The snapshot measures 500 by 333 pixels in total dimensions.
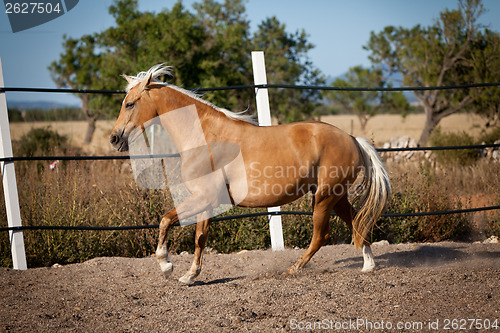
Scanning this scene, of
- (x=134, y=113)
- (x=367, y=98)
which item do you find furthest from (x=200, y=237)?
(x=367, y=98)

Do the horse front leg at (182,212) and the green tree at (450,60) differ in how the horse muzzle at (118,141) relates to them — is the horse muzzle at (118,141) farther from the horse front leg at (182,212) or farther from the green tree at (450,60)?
the green tree at (450,60)

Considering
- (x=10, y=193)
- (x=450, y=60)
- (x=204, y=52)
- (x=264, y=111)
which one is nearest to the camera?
(x=10, y=193)

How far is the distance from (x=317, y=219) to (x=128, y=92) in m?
2.01

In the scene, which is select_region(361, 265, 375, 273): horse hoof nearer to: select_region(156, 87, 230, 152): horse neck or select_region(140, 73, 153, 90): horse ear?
select_region(156, 87, 230, 152): horse neck

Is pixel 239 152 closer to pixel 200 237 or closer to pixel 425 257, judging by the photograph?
pixel 200 237

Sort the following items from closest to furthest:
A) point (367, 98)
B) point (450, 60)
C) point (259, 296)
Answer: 1. point (259, 296)
2. point (450, 60)
3. point (367, 98)

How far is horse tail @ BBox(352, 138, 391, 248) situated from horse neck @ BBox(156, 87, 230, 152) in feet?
4.44


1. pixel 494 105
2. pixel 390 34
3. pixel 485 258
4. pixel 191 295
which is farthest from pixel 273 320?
pixel 390 34

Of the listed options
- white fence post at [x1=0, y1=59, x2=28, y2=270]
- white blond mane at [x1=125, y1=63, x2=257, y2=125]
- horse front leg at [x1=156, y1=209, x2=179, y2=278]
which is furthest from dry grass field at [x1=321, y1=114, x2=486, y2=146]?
horse front leg at [x1=156, y1=209, x2=179, y2=278]

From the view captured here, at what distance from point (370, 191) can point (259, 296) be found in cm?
150

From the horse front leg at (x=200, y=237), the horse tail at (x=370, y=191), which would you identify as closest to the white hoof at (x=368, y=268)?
the horse tail at (x=370, y=191)

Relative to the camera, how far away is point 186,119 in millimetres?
4020

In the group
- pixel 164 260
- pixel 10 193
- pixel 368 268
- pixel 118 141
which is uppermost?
pixel 118 141

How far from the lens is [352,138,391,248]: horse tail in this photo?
427 cm
